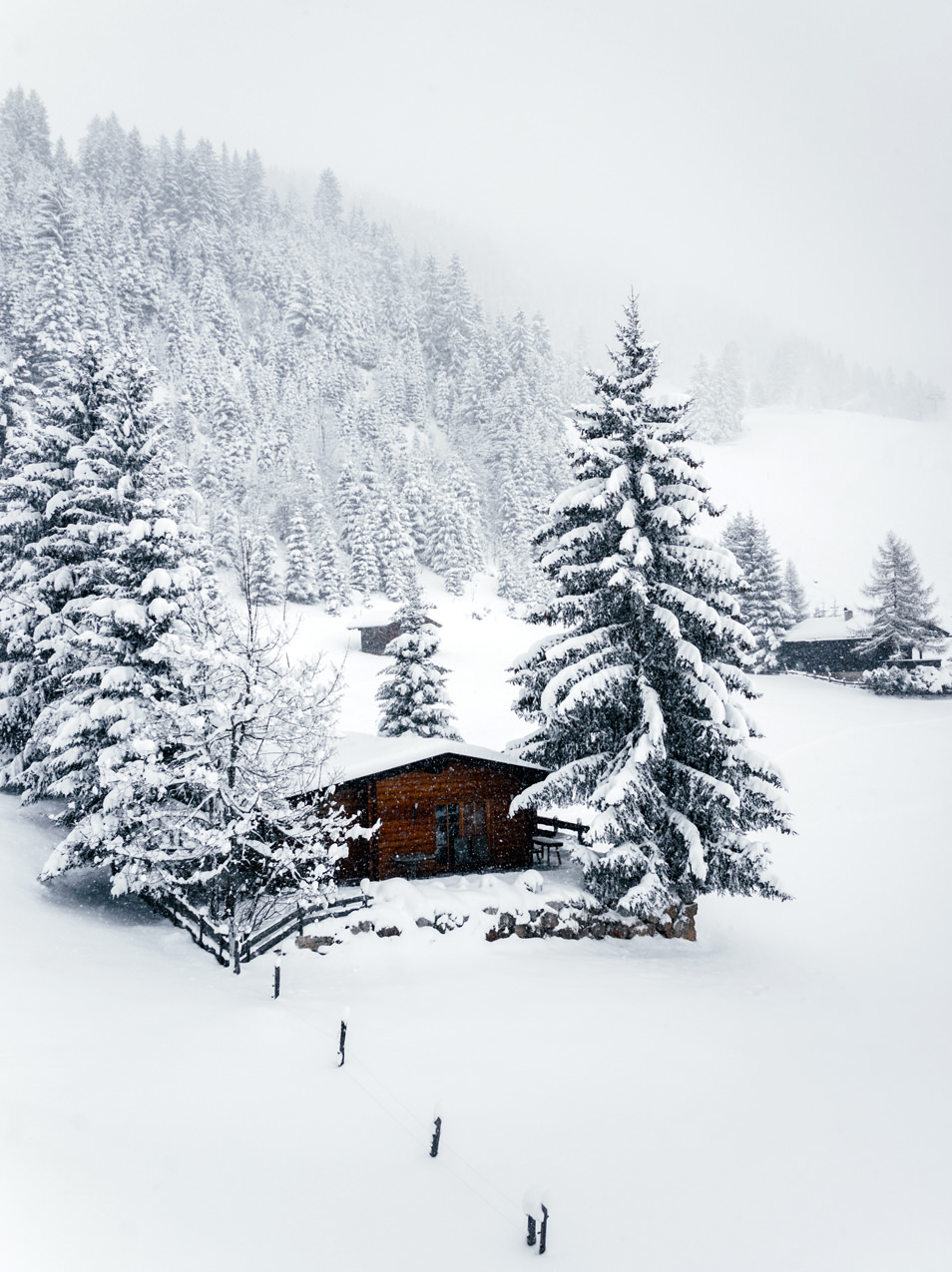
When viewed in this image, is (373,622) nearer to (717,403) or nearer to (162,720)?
(162,720)

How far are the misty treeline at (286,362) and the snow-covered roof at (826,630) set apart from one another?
22322mm

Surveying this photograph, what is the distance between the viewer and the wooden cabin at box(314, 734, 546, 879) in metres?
19.2

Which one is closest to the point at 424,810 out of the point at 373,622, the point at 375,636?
the point at 375,636

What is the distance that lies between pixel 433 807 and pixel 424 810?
283 millimetres

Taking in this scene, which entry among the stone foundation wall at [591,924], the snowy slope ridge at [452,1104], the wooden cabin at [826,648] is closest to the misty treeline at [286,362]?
the wooden cabin at [826,648]

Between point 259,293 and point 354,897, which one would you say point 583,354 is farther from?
point 354,897

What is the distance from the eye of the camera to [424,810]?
19875mm

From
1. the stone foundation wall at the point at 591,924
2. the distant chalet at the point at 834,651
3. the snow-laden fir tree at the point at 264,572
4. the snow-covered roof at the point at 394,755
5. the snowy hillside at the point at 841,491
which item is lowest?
the stone foundation wall at the point at 591,924

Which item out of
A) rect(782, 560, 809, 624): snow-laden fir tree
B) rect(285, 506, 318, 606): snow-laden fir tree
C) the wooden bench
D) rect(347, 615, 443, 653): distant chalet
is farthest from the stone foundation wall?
rect(782, 560, 809, 624): snow-laden fir tree

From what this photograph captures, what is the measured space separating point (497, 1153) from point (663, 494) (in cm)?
1312

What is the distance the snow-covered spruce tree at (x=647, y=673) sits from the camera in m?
15.5

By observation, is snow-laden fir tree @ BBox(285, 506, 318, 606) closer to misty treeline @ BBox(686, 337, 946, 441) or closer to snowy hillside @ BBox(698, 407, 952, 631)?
snowy hillside @ BBox(698, 407, 952, 631)

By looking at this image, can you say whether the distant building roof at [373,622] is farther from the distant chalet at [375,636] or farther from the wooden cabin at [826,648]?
the wooden cabin at [826,648]

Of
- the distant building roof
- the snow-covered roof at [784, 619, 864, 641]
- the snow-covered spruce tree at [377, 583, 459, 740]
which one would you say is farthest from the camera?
the snow-covered roof at [784, 619, 864, 641]
